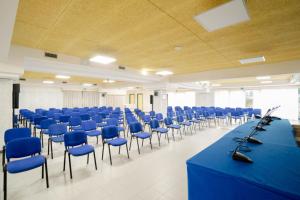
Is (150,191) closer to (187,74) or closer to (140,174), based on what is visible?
(140,174)

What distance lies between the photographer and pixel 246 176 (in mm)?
1424

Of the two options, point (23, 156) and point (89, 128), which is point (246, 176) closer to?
point (23, 156)

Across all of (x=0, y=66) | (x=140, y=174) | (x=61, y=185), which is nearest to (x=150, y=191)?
(x=140, y=174)

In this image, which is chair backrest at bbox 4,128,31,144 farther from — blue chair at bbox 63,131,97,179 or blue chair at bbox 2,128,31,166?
blue chair at bbox 63,131,97,179

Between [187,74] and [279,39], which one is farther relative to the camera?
[187,74]

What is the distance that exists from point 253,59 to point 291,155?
421cm

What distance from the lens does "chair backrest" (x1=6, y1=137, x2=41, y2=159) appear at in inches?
105

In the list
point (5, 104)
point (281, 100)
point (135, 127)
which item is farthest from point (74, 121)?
point (281, 100)

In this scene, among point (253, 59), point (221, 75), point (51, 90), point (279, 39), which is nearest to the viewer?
point (279, 39)

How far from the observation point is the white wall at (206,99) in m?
15.7

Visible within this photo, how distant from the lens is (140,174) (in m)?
3.26

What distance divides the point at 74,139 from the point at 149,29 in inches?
114

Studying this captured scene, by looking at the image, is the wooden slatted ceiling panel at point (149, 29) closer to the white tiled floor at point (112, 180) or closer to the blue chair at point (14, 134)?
the blue chair at point (14, 134)

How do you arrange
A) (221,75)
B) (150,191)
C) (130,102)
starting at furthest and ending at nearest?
(130,102) < (221,75) < (150,191)
